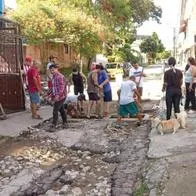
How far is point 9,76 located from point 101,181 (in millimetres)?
6909

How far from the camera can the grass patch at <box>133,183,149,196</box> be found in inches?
235

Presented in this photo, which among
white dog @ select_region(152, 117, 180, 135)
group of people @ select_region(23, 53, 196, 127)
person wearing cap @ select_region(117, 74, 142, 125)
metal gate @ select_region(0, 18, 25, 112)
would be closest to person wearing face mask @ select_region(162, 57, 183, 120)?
group of people @ select_region(23, 53, 196, 127)

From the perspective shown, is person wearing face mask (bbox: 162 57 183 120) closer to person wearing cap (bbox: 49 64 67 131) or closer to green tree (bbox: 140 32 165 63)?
person wearing cap (bbox: 49 64 67 131)

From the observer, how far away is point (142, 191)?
19.9 feet

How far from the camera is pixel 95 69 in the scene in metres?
12.6

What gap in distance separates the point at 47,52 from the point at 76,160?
27.2 m

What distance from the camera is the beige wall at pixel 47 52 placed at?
1260 inches

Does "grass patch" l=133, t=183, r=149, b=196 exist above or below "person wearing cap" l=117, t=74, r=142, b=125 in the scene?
below

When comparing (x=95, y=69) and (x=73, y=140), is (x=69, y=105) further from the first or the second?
(x=73, y=140)

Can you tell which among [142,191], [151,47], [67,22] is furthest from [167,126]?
[151,47]

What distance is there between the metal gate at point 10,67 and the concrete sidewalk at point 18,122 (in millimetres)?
530

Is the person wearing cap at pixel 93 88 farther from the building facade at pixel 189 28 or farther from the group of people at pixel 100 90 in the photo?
the building facade at pixel 189 28

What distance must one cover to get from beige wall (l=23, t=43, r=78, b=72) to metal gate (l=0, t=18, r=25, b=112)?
1501 cm

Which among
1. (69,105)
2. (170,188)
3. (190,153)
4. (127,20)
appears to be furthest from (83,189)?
(127,20)
